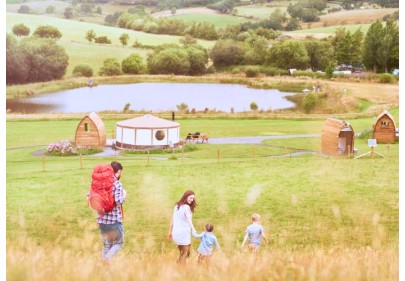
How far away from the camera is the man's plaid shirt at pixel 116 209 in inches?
275

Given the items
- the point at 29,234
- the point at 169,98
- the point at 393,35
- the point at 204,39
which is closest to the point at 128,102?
the point at 169,98

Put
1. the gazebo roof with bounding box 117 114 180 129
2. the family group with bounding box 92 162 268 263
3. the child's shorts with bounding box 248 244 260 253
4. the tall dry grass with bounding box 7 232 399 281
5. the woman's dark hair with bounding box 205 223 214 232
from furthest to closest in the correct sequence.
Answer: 1. the gazebo roof with bounding box 117 114 180 129
2. the child's shorts with bounding box 248 244 260 253
3. the woman's dark hair with bounding box 205 223 214 232
4. the family group with bounding box 92 162 268 263
5. the tall dry grass with bounding box 7 232 399 281

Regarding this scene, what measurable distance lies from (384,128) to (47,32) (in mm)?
3129

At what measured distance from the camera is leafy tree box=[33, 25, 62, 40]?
793 centimetres

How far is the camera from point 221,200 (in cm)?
757

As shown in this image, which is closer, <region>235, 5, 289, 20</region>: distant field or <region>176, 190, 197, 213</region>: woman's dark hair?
<region>176, 190, 197, 213</region>: woman's dark hair

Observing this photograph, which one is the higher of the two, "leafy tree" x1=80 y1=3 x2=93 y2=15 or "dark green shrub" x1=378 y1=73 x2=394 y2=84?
"leafy tree" x1=80 y1=3 x2=93 y2=15

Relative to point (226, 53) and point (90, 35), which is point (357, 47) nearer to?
point (226, 53)

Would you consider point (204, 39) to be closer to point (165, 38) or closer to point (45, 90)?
point (165, 38)

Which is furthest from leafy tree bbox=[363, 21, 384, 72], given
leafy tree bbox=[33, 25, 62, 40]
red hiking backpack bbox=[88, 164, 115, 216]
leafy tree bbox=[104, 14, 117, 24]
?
leafy tree bbox=[33, 25, 62, 40]

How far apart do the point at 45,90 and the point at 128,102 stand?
2.52 feet

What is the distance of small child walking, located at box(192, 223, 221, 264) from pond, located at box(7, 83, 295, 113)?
128cm

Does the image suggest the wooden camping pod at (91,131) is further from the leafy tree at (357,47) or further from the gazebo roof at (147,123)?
the leafy tree at (357,47)

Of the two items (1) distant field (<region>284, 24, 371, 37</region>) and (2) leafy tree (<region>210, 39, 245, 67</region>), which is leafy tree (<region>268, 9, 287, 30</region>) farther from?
(2) leafy tree (<region>210, 39, 245, 67</region>)
